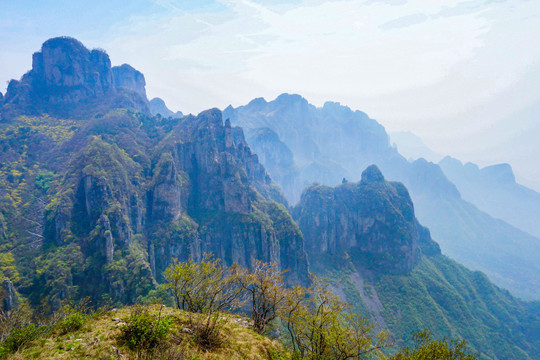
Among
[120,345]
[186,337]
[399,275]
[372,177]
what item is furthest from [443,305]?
[120,345]

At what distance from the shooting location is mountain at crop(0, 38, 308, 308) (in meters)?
73.1

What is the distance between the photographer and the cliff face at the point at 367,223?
163250 mm

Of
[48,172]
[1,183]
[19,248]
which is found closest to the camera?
[19,248]

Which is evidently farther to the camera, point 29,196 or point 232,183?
point 232,183

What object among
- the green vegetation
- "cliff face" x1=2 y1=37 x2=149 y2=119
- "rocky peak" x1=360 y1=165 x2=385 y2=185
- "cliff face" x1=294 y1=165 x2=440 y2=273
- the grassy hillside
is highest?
"cliff face" x1=2 y1=37 x2=149 y2=119

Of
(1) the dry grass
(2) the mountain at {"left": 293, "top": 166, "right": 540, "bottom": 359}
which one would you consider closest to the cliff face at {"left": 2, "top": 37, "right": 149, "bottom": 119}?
(2) the mountain at {"left": 293, "top": 166, "right": 540, "bottom": 359}

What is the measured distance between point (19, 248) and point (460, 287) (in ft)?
718

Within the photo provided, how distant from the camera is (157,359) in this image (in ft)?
52.5

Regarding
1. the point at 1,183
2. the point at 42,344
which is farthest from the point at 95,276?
the point at 42,344

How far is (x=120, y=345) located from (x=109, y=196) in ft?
293

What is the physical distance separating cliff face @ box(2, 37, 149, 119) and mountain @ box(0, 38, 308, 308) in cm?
70

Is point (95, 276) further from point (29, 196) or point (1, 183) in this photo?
point (1, 183)

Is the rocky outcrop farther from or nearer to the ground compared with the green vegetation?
nearer to the ground

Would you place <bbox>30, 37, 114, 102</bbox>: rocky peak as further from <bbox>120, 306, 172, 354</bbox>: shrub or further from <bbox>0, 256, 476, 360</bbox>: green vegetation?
<bbox>120, 306, 172, 354</bbox>: shrub
